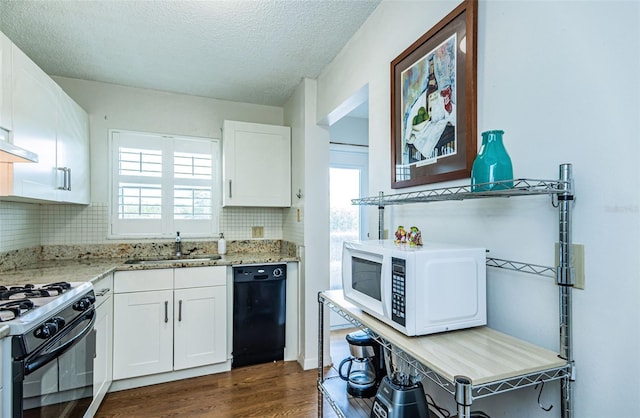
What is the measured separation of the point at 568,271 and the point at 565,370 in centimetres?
28

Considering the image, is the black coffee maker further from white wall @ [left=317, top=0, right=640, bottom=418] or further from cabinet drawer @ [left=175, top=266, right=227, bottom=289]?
cabinet drawer @ [left=175, top=266, right=227, bottom=289]

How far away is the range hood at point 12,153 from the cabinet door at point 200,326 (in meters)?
1.33

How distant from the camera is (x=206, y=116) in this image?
3.18 meters

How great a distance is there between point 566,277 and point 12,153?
211 cm

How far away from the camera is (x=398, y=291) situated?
42.4 inches

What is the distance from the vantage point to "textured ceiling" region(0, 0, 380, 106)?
184cm

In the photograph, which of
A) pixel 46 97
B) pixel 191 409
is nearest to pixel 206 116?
pixel 46 97

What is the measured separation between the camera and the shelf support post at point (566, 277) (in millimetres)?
884

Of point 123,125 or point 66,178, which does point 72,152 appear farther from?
point 123,125

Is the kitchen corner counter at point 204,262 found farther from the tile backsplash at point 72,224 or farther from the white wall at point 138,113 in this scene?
the white wall at point 138,113

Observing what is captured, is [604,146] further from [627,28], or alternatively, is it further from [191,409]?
[191,409]

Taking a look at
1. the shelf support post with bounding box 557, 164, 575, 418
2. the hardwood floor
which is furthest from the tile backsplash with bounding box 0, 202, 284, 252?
the shelf support post with bounding box 557, 164, 575, 418

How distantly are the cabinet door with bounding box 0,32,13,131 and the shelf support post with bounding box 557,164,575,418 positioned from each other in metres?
2.40

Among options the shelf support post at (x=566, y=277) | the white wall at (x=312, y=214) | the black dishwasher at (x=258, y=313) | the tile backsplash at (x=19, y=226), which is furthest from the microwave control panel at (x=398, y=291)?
the tile backsplash at (x=19, y=226)
